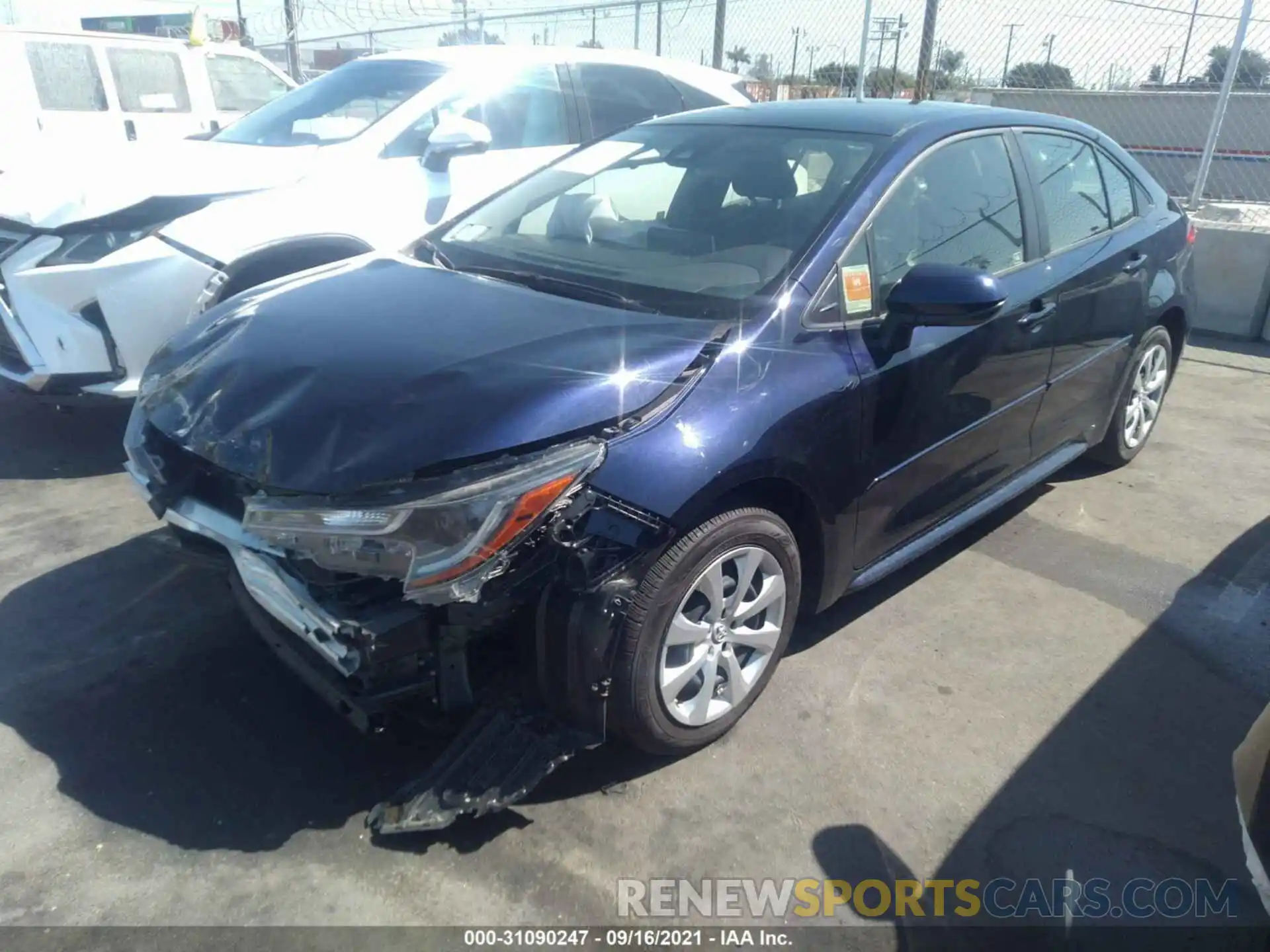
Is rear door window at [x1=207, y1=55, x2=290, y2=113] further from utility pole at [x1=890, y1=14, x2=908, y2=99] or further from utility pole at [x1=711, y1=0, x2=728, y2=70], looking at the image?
utility pole at [x1=890, y1=14, x2=908, y2=99]

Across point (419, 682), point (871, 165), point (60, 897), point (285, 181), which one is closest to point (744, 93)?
point (285, 181)

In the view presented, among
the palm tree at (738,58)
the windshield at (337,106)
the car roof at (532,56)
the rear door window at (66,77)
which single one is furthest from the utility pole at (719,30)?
the rear door window at (66,77)

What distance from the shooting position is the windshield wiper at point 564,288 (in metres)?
2.86

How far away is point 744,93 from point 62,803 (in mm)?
5901

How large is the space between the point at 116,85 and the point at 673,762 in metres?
9.63

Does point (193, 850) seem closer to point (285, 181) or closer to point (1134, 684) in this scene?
point (1134, 684)

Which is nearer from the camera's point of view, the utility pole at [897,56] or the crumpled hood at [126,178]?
the crumpled hood at [126,178]

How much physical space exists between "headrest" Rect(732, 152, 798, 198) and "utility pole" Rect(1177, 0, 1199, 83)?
6.68 meters

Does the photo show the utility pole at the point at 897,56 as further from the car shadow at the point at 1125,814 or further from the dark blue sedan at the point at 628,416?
the car shadow at the point at 1125,814

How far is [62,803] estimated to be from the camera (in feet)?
8.24

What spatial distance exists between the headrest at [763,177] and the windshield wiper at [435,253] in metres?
1.03

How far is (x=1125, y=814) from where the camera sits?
259 centimetres

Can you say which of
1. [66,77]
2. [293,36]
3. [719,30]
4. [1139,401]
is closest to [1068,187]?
[1139,401]

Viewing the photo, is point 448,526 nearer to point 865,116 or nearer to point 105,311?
point 865,116
